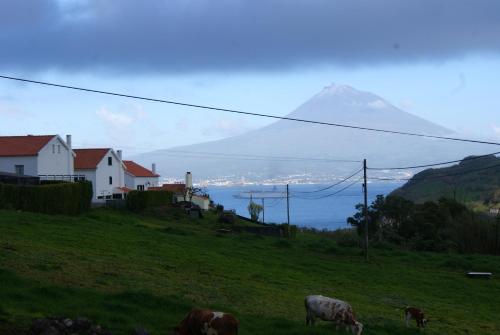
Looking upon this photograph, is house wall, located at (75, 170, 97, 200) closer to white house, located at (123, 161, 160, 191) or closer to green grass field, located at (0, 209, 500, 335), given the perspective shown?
white house, located at (123, 161, 160, 191)

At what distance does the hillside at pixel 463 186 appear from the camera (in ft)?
360

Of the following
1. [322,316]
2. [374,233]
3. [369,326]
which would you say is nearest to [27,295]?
[322,316]

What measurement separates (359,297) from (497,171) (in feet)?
371

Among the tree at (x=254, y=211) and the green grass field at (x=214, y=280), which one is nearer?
the green grass field at (x=214, y=280)

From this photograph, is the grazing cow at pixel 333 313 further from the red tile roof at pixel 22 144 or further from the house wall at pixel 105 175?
the house wall at pixel 105 175

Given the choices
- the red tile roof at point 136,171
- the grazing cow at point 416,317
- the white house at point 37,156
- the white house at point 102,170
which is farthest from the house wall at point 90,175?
the grazing cow at point 416,317

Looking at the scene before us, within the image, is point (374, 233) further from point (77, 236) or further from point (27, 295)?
point (27, 295)

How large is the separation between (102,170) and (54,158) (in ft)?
32.0

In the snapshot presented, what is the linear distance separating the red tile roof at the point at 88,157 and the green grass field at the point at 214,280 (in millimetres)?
29630

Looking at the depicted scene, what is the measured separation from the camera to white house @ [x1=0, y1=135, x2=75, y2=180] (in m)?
59.8

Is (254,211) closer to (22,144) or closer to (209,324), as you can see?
(22,144)

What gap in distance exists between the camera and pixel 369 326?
1623cm

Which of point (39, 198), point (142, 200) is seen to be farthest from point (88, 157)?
point (39, 198)

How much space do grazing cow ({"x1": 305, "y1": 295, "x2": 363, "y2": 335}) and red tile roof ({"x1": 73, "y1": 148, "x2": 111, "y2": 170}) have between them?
57.9m
